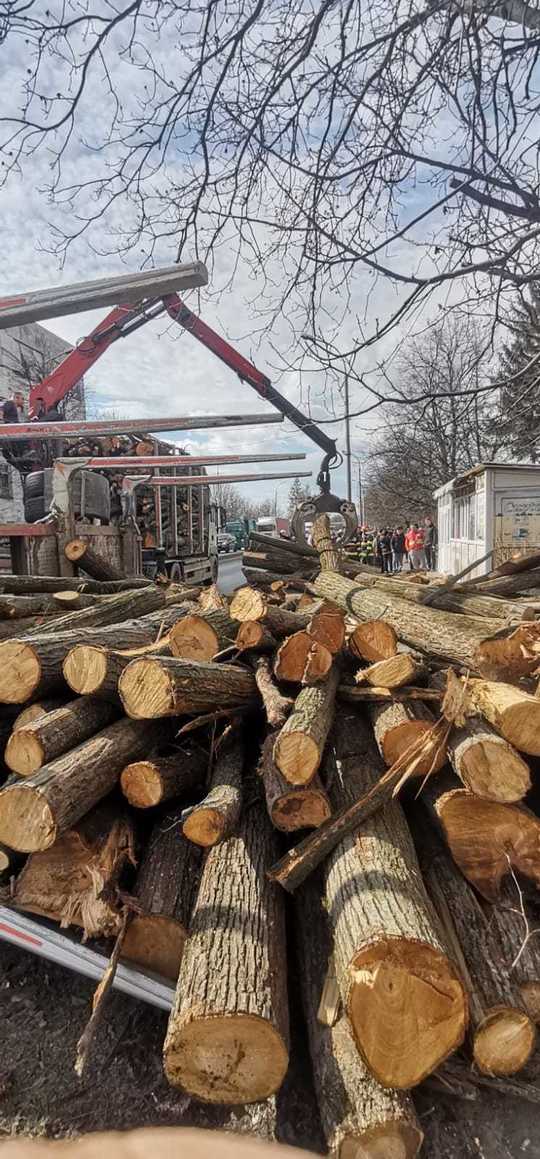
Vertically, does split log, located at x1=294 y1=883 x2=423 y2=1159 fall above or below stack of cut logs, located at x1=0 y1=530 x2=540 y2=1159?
below

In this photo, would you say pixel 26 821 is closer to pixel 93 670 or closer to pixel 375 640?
pixel 93 670

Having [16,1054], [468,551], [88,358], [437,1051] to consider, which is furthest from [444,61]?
[468,551]

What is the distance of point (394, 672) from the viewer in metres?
2.93

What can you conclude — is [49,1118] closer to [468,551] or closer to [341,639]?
[341,639]

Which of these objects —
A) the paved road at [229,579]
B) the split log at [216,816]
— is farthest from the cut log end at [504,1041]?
the paved road at [229,579]

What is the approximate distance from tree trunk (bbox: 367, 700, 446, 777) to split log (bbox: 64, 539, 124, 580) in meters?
3.96

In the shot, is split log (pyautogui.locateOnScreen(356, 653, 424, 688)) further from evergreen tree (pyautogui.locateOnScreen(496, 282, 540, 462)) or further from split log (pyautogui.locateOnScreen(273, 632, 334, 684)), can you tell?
evergreen tree (pyautogui.locateOnScreen(496, 282, 540, 462))

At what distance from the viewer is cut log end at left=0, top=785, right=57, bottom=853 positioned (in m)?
2.22

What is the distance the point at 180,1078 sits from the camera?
5.84 feet

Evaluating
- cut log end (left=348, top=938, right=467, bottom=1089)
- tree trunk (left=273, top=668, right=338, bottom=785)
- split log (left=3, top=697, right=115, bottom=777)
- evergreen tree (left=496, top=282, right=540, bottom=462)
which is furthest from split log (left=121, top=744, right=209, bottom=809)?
evergreen tree (left=496, top=282, right=540, bottom=462)

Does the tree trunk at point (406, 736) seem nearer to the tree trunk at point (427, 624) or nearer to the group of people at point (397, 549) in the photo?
the tree trunk at point (427, 624)

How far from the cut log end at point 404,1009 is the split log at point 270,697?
3.57 feet

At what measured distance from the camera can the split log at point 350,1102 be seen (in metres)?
1.66

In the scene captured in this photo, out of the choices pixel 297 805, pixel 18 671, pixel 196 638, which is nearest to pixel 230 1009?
pixel 297 805
